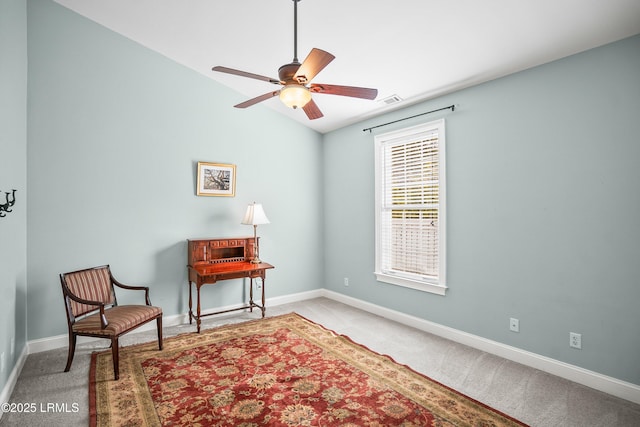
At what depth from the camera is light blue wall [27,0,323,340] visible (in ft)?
10.0

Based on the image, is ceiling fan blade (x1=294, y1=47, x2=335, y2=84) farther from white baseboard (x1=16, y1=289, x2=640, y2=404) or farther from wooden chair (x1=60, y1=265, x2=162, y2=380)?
white baseboard (x1=16, y1=289, x2=640, y2=404)

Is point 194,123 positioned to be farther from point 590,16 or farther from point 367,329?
point 590,16

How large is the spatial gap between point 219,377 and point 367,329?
1739 millimetres

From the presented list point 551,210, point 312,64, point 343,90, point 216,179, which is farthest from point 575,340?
point 216,179

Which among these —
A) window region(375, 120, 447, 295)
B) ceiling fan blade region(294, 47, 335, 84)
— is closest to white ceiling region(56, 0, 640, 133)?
window region(375, 120, 447, 295)

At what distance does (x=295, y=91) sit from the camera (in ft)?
6.68

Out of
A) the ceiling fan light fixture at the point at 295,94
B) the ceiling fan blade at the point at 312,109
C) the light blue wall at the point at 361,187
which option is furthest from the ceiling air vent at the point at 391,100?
the ceiling fan light fixture at the point at 295,94

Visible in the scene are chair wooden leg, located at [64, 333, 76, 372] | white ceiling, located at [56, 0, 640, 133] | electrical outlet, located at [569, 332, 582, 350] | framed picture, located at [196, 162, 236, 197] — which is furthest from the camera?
framed picture, located at [196, 162, 236, 197]

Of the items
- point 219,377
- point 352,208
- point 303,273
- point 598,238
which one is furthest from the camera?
point 303,273

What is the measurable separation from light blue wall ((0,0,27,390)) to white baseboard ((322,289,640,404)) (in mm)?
3624

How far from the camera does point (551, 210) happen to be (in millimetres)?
2629

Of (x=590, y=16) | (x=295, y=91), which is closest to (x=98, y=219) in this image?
(x=295, y=91)

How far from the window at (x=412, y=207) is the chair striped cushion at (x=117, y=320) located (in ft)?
8.85

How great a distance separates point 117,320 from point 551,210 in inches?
147
